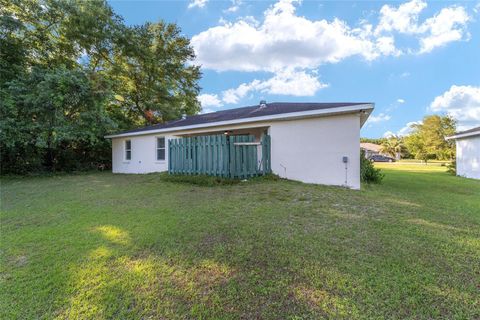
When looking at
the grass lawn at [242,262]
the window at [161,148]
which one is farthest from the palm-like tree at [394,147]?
the grass lawn at [242,262]

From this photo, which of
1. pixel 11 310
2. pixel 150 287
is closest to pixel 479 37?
pixel 150 287

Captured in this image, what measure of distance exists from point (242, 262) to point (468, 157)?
16.2 metres

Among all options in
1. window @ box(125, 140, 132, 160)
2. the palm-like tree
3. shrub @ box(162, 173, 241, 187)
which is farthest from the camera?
the palm-like tree

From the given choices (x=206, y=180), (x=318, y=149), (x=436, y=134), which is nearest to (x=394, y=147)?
(x=436, y=134)

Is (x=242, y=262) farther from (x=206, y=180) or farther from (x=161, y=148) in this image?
(x=161, y=148)

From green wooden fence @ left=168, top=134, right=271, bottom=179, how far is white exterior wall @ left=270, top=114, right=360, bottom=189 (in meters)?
0.48

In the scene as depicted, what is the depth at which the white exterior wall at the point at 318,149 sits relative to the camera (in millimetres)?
7547

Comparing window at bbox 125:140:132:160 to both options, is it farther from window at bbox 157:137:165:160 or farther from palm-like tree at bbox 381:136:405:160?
palm-like tree at bbox 381:136:405:160

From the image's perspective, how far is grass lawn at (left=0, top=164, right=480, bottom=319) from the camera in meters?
2.05

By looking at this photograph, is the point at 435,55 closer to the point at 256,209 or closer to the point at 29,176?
the point at 256,209

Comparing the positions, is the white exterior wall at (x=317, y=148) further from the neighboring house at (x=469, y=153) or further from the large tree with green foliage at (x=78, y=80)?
the neighboring house at (x=469, y=153)

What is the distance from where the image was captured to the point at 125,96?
20.4 metres

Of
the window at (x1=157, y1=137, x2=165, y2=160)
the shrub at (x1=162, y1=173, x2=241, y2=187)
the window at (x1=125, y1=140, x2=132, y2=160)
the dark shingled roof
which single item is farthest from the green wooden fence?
the window at (x1=125, y1=140, x2=132, y2=160)

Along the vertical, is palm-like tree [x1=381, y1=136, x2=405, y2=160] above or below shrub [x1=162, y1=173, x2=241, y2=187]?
above
